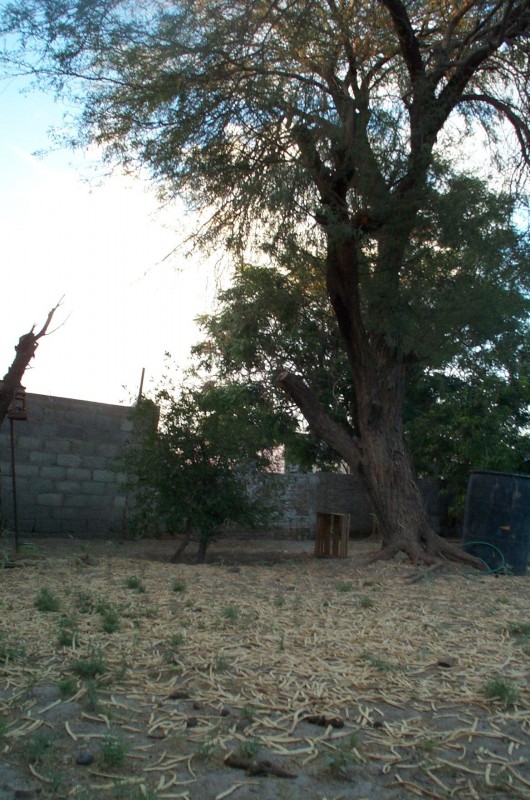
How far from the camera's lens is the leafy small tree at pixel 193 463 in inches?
375

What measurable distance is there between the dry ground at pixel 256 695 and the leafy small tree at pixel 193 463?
287cm

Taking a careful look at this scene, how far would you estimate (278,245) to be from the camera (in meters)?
9.36

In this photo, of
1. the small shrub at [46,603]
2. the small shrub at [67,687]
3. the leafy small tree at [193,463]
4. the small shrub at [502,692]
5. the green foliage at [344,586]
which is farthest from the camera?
the leafy small tree at [193,463]

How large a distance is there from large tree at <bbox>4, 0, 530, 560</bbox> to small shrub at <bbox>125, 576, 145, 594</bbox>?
362 cm

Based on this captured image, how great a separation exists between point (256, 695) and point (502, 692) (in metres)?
1.27

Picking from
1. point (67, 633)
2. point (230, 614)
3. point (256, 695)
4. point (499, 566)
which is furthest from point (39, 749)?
point (499, 566)

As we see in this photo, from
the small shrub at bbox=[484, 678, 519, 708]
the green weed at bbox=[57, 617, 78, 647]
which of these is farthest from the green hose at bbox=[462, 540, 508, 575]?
the green weed at bbox=[57, 617, 78, 647]

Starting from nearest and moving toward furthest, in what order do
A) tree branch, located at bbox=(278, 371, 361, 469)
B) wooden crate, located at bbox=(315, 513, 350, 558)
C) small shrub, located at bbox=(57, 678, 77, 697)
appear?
small shrub, located at bbox=(57, 678, 77, 697) → tree branch, located at bbox=(278, 371, 361, 469) → wooden crate, located at bbox=(315, 513, 350, 558)

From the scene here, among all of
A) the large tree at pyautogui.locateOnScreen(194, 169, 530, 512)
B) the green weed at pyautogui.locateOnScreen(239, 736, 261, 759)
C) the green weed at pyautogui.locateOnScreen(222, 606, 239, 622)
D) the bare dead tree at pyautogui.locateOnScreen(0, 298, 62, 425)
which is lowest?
the green weed at pyautogui.locateOnScreen(239, 736, 261, 759)

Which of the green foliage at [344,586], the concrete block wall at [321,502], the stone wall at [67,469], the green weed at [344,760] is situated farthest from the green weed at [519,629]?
the concrete block wall at [321,502]

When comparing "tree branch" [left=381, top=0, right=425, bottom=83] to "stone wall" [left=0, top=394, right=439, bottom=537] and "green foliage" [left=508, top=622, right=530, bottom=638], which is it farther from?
"green foliage" [left=508, top=622, right=530, bottom=638]

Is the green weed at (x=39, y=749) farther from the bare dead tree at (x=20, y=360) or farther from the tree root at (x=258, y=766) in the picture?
the bare dead tree at (x=20, y=360)

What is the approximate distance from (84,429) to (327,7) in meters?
6.52

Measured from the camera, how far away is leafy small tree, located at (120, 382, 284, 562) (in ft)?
31.2
